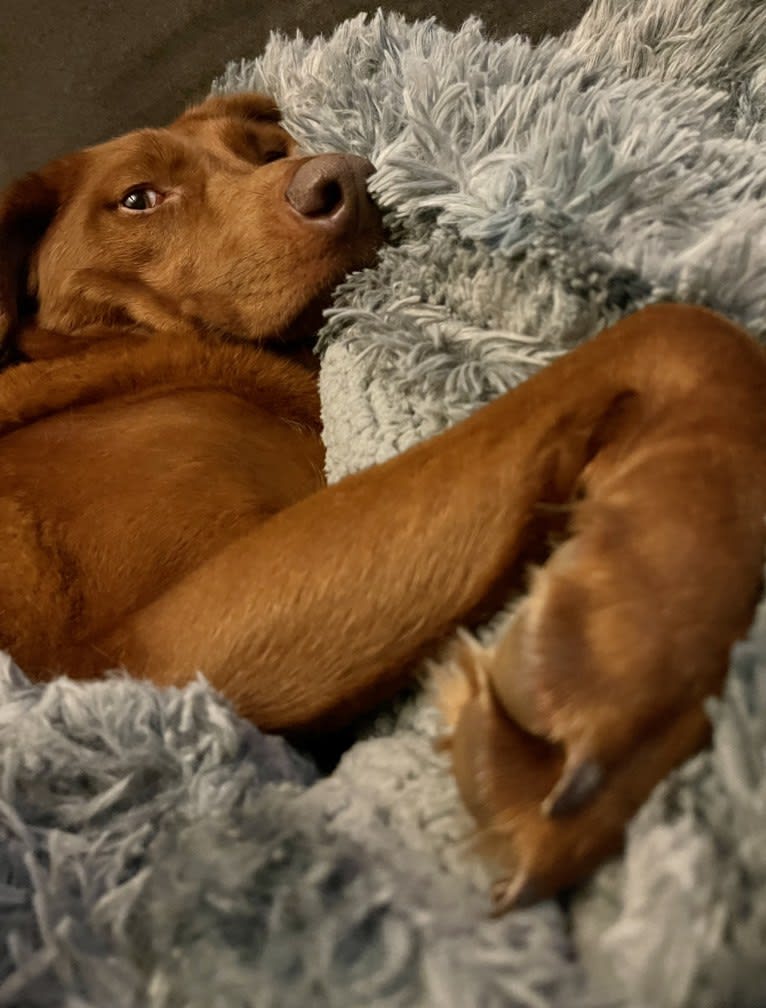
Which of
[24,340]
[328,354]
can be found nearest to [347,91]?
[328,354]

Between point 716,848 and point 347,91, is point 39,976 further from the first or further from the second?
point 347,91

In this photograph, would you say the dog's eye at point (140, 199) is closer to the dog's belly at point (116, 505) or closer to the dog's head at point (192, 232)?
the dog's head at point (192, 232)

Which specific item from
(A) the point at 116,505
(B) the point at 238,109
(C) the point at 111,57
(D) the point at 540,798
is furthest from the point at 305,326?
Result: (C) the point at 111,57

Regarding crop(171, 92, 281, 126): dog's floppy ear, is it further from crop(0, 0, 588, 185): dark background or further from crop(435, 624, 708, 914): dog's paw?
crop(435, 624, 708, 914): dog's paw

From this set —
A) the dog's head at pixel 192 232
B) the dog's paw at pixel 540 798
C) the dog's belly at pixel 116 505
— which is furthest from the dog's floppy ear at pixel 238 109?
the dog's paw at pixel 540 798

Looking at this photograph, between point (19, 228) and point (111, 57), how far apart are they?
30.7 inches

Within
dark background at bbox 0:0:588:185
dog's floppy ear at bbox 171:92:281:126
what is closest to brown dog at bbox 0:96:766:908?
dog's floppy ear at bbox 171:92:281:126

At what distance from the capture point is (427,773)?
0.73m

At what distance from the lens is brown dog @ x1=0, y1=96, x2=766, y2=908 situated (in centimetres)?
60

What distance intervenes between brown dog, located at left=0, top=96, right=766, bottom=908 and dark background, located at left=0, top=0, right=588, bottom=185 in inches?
26.5

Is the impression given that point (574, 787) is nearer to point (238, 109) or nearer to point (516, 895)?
point (516, 895)

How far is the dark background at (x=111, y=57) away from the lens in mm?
2074

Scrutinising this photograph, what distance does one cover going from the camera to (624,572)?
2.05 feet

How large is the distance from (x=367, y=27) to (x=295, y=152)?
254 millimetres
